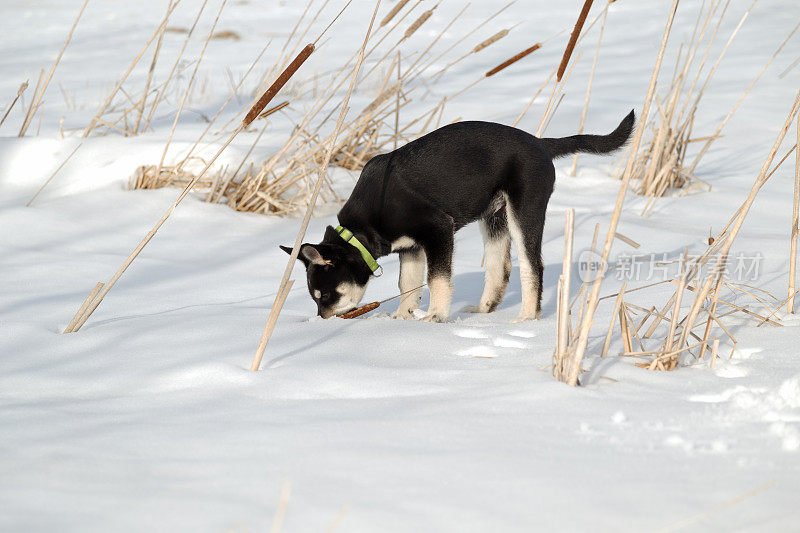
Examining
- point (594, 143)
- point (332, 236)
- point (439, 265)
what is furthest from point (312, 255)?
point (594, 143)

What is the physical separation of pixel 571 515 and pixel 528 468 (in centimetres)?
18

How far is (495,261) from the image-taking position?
11.5 feet

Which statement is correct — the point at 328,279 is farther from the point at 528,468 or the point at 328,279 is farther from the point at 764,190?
the point at 764,190

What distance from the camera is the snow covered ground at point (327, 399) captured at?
1295 millimetres

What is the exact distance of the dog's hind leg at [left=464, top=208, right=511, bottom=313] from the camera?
347 cm

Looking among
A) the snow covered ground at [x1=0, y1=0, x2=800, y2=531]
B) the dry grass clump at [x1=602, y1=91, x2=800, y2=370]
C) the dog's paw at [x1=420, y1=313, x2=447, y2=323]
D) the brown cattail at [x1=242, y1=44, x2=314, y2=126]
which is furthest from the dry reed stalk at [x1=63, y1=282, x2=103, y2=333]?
the dry grass clump at [x1=602, y1=91, x2=800, y2=370]

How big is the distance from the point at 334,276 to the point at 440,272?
45 centimetres

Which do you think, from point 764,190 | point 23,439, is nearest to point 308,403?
point 23,439

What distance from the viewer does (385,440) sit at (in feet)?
5.18

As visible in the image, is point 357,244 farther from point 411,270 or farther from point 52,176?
point 52,176

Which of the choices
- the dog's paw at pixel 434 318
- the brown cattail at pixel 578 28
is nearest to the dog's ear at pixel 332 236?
the dog's paw at pixel 434 318

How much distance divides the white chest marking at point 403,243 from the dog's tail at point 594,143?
752mm

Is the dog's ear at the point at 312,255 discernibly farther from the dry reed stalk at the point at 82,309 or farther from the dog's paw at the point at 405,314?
the dry reed stalk at the point at 82,309

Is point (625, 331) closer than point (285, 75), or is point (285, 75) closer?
point (285, 75)
